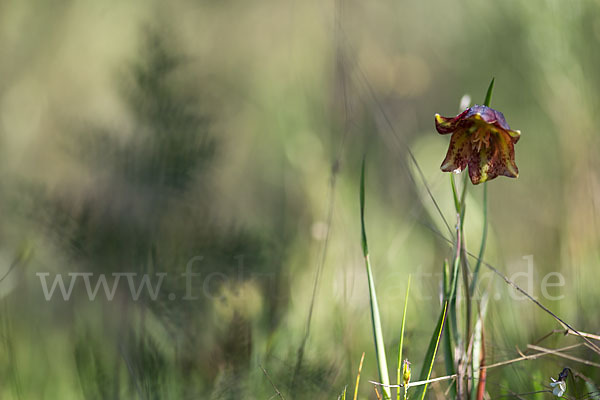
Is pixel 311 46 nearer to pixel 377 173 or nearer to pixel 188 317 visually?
pixel 377 173

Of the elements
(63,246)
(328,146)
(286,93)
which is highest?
(286,93)

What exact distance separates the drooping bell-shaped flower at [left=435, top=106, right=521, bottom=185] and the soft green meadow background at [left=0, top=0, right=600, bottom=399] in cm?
8

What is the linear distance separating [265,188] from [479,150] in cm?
73

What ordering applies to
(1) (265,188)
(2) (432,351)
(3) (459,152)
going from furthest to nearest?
1. (1) (265,188)
2. (3) (459,152)
3. (2) (432,351)

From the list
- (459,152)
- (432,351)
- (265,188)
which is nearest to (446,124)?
(459,152)

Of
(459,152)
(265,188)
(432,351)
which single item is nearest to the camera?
(432,351)

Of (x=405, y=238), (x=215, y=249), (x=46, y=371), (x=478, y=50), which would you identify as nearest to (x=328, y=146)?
(x=405, y=238)

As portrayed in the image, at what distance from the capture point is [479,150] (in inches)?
26.5

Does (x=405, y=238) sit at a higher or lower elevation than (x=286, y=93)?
lower

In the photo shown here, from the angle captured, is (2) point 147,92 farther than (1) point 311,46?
No

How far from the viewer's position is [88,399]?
692 mm

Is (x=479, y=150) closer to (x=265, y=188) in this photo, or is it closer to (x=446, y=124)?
(x=446, y=124)

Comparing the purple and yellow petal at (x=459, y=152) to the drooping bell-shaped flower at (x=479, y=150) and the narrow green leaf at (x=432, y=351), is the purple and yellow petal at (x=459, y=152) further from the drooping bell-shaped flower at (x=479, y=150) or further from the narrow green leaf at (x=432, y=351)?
the narrow green leaf at (x=432, y=351)

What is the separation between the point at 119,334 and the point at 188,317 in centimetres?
11
